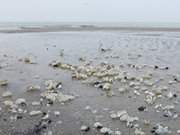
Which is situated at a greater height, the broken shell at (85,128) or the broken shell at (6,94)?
the broken shell at (85,128)

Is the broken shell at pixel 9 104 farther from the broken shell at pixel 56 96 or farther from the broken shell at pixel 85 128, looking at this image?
the broken shell at pixel 85 128

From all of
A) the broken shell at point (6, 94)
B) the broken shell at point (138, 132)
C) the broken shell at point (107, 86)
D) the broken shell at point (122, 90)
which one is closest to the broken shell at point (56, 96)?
the broken shell at point (6, 94)

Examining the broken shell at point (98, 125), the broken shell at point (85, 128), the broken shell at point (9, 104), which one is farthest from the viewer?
the broken shell at point (9, 104)

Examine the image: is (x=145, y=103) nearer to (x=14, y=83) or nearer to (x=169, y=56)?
(x=14, y=83)

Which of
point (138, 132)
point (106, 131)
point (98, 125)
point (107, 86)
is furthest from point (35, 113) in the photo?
point (107, 86)

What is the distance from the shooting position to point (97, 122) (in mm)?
8172

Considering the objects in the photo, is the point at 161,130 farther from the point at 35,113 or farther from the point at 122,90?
the point at 122,90

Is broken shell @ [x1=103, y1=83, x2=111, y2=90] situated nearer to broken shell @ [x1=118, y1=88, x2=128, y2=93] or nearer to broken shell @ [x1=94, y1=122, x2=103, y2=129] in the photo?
broken shell @ [x1=118, y1=88, x2=128, y2=93]

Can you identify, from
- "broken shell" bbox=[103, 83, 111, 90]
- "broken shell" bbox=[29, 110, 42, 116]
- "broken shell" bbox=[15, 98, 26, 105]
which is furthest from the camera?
"broken shell" bbox=[103, 83, 111, 90]

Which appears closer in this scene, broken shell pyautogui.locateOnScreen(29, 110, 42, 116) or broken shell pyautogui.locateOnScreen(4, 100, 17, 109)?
broken shell pyautogui.locateOnScreen(29, 110, 42, 116)

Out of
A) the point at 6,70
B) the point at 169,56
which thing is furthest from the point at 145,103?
the point at 169,56

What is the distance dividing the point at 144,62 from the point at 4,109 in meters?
11.1

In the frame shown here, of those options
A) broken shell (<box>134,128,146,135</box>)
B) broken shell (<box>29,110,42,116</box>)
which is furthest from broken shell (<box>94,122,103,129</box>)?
broken shell (<box>29,110,42,116</box>)

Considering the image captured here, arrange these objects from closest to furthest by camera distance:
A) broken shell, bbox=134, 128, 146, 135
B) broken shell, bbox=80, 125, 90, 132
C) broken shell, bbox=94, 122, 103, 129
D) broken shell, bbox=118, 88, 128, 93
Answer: broken shell, bbox=134, 128, 146, 135
broken shell, bbox=80, 125, 90, 132
broken shell, bbox=94, 122, 103, 129
broken shell, bbox=118, 88, 128, 93
